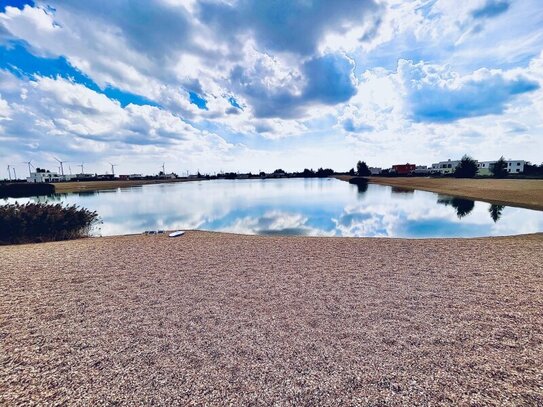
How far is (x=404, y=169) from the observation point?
136 metres

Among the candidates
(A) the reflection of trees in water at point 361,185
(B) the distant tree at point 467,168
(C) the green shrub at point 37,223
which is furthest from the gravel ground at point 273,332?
(B) the distant tree at point 467,168

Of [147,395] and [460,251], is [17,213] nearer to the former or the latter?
[147,395]

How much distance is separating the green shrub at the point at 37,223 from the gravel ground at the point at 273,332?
7.28m

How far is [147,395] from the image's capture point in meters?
3.44

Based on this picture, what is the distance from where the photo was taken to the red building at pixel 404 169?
133m

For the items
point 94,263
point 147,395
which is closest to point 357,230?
point 94,263

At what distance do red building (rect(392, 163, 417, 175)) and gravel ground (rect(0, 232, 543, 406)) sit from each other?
138328 millimetres

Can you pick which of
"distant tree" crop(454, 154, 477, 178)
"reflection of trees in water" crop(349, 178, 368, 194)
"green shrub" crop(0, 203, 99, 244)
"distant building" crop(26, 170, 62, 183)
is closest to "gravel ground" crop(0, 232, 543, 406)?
"green shrub" crop(0, 203, 99, 244)

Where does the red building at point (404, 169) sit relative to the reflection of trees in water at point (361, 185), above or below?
above

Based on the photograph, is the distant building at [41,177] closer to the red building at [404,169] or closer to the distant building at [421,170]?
the red building at [404,169]

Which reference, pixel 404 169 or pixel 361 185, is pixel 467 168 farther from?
pixel 404 169

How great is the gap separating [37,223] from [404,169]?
149 metres

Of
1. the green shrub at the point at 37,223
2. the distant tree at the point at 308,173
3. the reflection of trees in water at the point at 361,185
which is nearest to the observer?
the green shrub at the point at 37,223

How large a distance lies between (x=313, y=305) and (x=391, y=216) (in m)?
22.5
